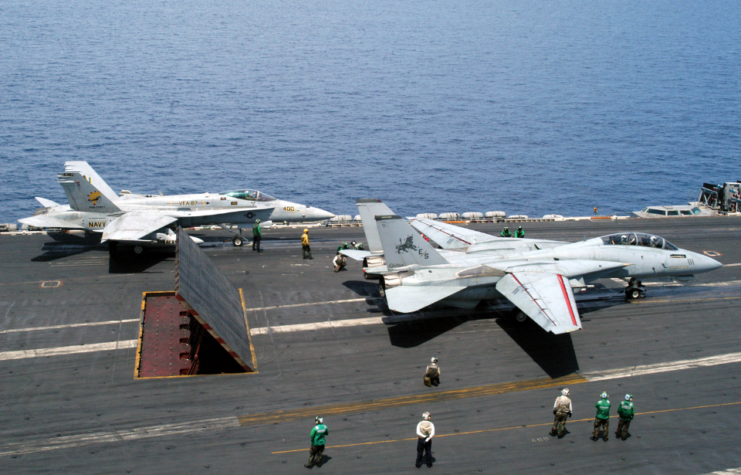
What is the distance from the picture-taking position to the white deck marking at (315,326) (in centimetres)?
2458

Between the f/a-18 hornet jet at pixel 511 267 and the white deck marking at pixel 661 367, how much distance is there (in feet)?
7.64

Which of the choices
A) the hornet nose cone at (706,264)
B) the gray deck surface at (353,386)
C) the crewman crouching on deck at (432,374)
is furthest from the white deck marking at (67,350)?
the hornet nose cone at (706,264)

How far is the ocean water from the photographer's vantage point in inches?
2982

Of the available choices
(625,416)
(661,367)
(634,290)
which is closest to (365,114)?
(634,290)

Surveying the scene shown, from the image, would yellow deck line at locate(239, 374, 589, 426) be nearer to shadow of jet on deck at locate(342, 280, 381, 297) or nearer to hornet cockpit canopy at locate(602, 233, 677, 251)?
hornet cockpit canopy at locate(602, 233, 677, 251)

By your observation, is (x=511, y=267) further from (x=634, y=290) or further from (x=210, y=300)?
(x=210, y=300)

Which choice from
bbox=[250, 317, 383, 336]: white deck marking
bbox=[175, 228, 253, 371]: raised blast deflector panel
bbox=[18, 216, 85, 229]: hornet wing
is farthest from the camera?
bbox=[18, 216, 85, 229]: hornet wing

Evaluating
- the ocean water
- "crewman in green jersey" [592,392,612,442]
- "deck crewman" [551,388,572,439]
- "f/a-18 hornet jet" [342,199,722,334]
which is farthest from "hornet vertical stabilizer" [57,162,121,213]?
the ocean water

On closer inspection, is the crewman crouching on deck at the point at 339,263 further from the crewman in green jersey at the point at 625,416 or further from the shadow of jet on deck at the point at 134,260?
the crewman in green jersey at the point at 625,416

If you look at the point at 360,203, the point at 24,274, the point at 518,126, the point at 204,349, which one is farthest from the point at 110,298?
the point at 518,126

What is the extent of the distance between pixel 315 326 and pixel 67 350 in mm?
9532

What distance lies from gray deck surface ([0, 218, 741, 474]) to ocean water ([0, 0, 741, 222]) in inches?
1569

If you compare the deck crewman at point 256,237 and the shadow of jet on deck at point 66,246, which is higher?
the deck crewman at point 256,237

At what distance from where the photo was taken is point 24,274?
30.2m
